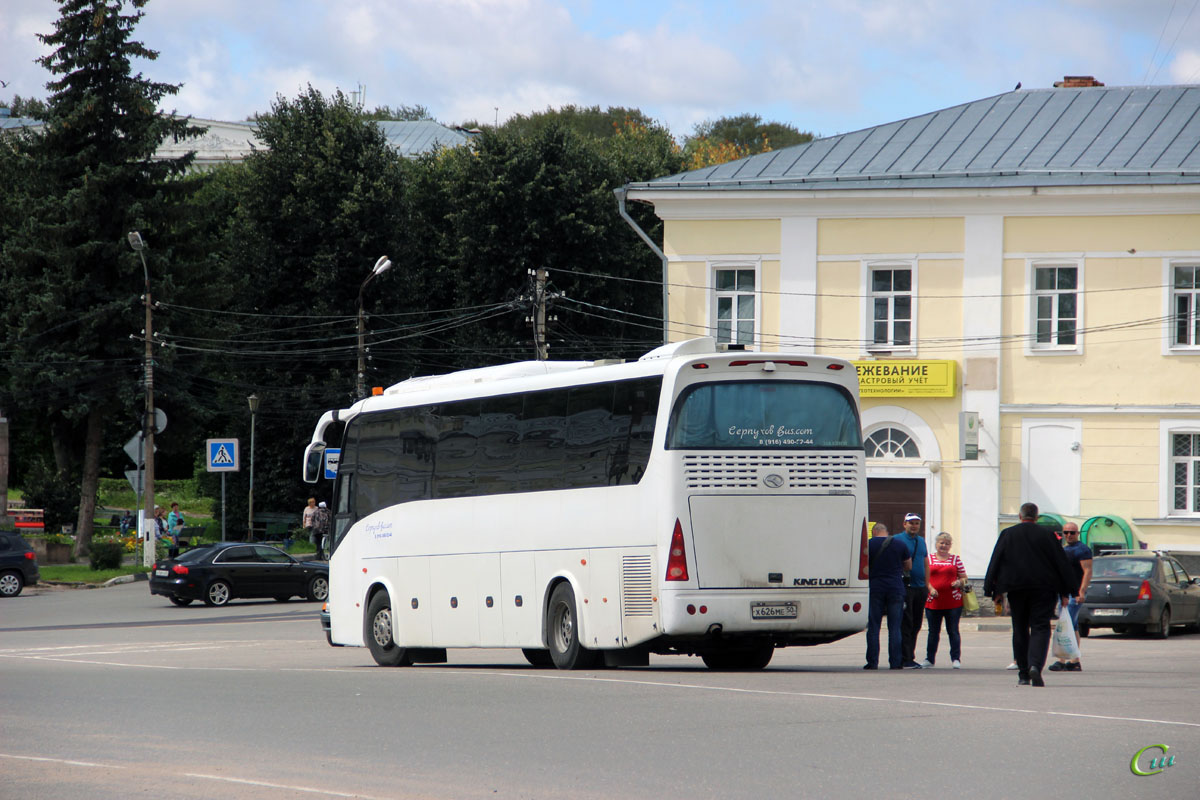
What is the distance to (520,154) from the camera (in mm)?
52250

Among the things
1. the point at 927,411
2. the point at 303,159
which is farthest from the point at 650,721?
the point at 303,159

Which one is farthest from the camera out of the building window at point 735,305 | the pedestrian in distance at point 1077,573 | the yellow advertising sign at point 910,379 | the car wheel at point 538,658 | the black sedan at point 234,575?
the building window at point 735,305

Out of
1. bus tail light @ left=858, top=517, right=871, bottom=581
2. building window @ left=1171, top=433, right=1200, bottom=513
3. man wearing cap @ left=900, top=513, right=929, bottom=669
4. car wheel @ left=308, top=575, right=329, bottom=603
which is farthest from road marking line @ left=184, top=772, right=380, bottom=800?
building window @ left=1171, top=433, right=1200, bottom=513

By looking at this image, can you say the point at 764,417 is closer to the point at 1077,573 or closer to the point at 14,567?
the point at 1077,573

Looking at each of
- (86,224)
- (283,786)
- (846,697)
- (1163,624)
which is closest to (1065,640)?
(846,697)

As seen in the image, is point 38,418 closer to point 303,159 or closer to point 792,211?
point 303,159

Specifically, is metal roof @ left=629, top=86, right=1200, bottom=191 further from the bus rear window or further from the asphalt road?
the bus rear window

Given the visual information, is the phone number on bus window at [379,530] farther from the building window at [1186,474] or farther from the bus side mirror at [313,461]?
the building window at [1186,474]

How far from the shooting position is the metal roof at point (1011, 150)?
33.2 meters

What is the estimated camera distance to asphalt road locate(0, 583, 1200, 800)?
781cm

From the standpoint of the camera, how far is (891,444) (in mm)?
33719

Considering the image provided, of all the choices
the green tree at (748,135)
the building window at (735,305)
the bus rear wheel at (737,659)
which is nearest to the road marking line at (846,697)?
the bus rear wheel at (737,659)

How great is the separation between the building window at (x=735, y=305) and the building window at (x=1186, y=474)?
382 inches

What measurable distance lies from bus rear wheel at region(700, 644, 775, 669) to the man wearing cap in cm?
185
